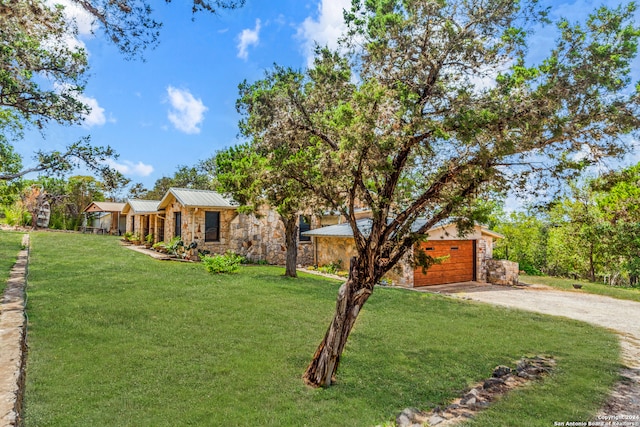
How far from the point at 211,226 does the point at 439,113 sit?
16892 mm

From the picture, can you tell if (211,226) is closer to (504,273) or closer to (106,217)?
(504,273)

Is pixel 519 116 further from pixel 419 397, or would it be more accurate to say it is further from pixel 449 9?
pixel 419 397

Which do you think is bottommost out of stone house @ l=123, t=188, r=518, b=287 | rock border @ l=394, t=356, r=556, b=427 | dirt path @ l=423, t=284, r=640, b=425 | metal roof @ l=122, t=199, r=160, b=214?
dirt path @ l=423, t=284, r=640, b=425

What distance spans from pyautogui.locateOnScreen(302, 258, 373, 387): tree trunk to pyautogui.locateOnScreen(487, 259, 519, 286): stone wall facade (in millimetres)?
14605

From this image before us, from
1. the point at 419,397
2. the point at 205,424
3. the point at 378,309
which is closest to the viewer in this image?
the point at 205,424

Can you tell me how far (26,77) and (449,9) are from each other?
32.7 ft

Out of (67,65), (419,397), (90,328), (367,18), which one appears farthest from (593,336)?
(67,65)

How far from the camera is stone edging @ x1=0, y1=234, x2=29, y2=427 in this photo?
333 centimetres

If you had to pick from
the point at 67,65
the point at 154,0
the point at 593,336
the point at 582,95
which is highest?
the point at 67,65

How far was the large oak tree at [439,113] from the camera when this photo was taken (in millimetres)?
4293

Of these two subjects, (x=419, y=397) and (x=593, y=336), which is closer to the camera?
(x=419, y=397)

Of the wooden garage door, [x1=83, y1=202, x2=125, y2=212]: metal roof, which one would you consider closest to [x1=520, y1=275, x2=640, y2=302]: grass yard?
the wooden garage door

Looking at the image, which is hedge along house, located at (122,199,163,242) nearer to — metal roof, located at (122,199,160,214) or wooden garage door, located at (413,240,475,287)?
metal roof, located at (122,199,160,214)

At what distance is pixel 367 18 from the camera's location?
5.30 metres
